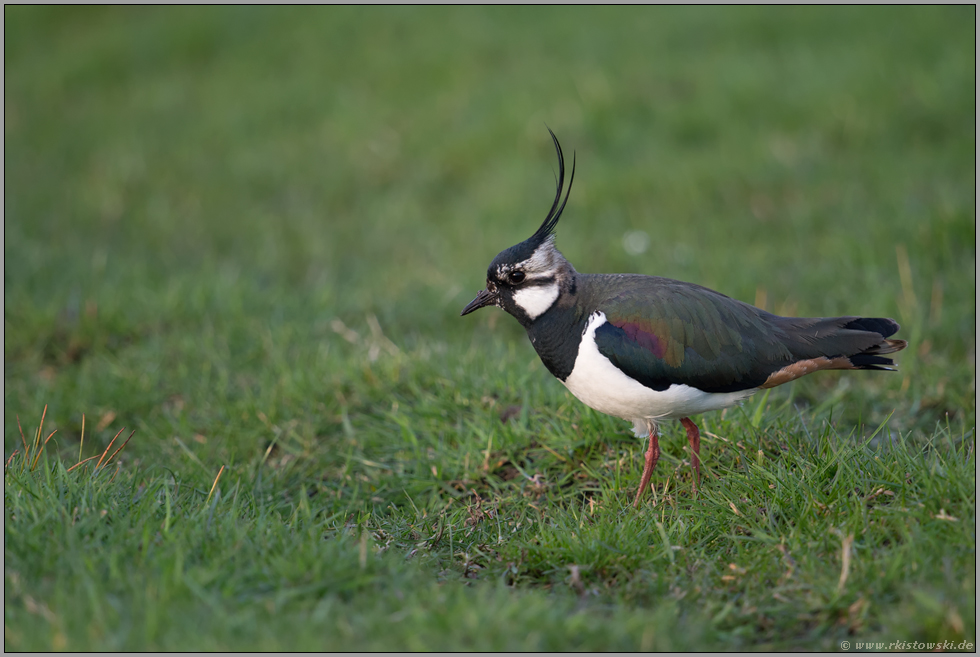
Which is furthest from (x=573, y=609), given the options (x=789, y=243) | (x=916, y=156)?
(x=916, y=156)

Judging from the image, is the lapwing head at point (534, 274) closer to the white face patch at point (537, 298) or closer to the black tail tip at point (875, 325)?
the white face patch at point (537, 298)

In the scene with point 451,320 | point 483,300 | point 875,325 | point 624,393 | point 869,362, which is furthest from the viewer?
point 451,320

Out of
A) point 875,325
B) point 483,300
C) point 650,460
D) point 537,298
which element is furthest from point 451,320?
point 875,325

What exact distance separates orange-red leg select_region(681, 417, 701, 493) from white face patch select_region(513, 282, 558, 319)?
78cm

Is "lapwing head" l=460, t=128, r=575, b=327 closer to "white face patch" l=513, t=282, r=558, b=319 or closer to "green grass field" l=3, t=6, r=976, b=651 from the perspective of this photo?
"white face patch" l=513, t=282, r=558, b=319

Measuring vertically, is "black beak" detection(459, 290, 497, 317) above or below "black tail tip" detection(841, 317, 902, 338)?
below

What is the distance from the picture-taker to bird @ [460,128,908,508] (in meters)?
3.57

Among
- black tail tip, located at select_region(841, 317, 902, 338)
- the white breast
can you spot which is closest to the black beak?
the white breast

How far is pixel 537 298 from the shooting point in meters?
3.86

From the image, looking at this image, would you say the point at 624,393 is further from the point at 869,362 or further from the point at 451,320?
the point at 451,320

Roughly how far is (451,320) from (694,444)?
2515 millimetres

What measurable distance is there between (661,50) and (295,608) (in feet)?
24.9

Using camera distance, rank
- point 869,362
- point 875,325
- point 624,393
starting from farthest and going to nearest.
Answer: point 875,325, point 869,362, point 624,393

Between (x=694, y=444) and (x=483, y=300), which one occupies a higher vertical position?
(x=483, y=300)
